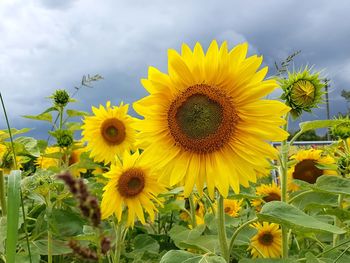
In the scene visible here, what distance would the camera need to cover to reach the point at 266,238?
3.06 m

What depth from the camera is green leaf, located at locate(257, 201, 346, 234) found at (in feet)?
4.62

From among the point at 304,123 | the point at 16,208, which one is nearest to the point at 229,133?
the point at 304,123

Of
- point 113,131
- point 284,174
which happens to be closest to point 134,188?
point 284,174

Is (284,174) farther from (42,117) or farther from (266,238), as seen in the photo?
(42,117)

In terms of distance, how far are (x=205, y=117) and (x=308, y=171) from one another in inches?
75.4

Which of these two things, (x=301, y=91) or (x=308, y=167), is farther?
(x=308, y=167)

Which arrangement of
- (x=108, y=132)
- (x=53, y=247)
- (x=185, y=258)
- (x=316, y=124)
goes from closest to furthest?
(x=185, y=258), (x=316, y=124), (x=53, y=247), (x=108, y=132)

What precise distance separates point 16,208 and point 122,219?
123 centimetres

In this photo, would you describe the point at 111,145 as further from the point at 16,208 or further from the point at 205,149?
the point at 16,208

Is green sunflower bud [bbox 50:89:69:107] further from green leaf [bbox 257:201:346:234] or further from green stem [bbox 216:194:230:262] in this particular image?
green leaf [bbox 257:201:346:234]

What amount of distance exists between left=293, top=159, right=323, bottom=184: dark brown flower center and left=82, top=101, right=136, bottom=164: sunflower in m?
1.14

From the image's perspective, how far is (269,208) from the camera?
149cm

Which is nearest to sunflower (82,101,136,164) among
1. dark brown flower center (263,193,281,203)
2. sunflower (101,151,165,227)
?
dark brown flower center (263,193,281,203)

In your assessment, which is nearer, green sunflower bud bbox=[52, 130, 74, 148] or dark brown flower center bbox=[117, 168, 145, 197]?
dark brown flower center bbox=[117, 168, 145, 197]
